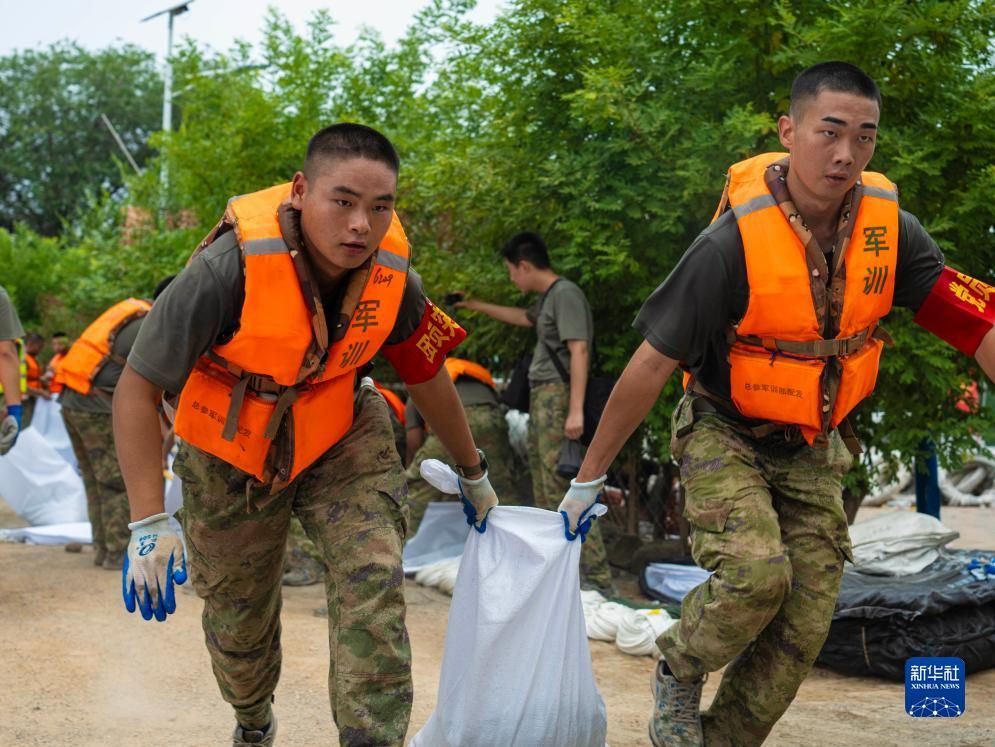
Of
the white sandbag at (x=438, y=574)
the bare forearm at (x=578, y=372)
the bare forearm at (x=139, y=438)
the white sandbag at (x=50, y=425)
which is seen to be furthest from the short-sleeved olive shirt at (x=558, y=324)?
the white sandbag at (x=50, y=425)

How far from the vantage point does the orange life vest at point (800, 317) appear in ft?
10.9

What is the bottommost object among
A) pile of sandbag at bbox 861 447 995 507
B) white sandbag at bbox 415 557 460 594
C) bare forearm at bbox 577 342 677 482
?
pile of sandbag at bbox 861 447 995 507

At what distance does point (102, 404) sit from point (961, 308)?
219 inches

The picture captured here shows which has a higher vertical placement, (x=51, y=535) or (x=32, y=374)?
(x=32, y=374)

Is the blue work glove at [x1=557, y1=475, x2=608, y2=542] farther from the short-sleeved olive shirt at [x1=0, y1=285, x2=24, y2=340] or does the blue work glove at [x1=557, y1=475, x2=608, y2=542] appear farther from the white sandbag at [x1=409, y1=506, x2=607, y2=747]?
the short-sleeved olive shirt at [x1=0, y1=285, x2=24, y2=340]

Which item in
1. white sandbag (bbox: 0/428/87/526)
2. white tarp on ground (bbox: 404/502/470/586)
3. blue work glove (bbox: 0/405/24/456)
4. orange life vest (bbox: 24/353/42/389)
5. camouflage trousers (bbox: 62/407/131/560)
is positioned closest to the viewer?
blue work glove (bbox: 0/405/24/456)

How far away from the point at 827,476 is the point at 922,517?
2840 millimetres

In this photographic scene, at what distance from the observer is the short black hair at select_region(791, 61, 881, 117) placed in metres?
3.39

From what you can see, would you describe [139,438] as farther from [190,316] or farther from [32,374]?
[32,374]

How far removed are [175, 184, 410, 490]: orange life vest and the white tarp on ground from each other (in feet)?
14.4

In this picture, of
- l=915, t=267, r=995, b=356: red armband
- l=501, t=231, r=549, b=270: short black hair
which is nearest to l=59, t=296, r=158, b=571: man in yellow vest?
l=501, t=231, r=549, b=270: short black hair

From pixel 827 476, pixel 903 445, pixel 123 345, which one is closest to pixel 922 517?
pixel 903 445

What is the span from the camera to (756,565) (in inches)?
129

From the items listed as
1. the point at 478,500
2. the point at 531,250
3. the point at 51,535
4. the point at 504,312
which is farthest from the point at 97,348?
the point at 478,500
